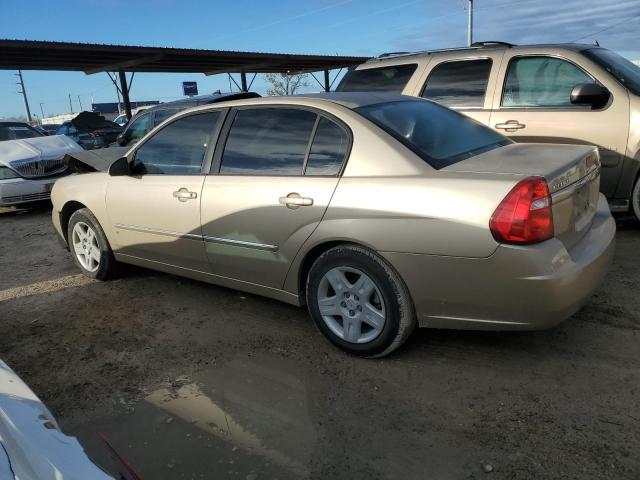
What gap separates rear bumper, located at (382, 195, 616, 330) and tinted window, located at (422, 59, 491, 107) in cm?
308

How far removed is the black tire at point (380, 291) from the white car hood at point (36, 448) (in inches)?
68.3

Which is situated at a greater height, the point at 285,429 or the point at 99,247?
the point at 99,247

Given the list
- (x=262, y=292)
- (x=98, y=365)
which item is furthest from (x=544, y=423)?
(x=98, y=365)

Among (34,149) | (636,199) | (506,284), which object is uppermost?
(34,149)

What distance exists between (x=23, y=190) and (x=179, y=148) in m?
5.66

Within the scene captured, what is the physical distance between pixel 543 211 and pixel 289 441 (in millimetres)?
1680

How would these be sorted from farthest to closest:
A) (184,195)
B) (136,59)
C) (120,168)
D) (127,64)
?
(127,64) → (136,59) → (120,168) → (184,195)

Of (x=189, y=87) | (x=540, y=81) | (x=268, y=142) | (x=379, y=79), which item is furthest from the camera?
(x=189, y=87)

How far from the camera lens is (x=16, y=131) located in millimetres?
9930

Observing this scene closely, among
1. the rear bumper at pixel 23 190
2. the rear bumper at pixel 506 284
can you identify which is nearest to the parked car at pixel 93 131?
the rear bumper at pixel 23 190

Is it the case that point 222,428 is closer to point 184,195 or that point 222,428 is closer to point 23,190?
point 184,195

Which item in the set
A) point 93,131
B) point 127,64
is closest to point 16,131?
point 93,131

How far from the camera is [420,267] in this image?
2.86 m

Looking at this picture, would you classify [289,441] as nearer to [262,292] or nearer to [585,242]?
[262,292]
